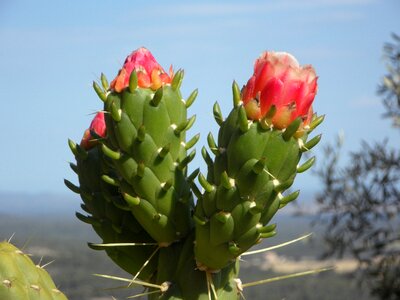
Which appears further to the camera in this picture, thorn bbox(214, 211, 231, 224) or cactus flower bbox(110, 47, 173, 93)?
cactus flower bbox(110, 47, 173, 93)

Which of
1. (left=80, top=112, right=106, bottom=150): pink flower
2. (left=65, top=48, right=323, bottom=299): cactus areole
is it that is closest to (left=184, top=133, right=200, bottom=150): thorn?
(left=65, top=48, right=323, bottom=299): cactus areole

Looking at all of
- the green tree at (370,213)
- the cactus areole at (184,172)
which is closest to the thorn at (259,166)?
the cactus areole at (184,172)

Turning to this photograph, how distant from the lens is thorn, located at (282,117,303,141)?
2.36 m

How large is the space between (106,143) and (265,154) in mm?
573

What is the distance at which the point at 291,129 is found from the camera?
93.0 inches

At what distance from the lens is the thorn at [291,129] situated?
2355mm

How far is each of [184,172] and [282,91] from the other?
49cm

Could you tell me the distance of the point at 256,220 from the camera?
2449 mm

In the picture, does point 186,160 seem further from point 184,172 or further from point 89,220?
point 89,220

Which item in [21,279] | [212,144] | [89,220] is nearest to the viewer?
[212,144]

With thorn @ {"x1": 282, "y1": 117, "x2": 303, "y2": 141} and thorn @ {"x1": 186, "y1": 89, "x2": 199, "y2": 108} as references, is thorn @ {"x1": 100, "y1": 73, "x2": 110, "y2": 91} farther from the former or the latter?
thorn @ {"x1": 282, "y1": 117, "x2": 303, "y2": 141}

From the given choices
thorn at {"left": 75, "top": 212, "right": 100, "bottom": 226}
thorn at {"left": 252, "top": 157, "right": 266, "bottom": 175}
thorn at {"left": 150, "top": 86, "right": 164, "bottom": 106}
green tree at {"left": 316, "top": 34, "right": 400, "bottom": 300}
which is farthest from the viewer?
green tree at {"left": 316, "top": 34, "right": 400, "bottom": 300}

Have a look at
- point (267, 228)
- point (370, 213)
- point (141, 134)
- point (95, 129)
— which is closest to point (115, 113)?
point (141, 134)

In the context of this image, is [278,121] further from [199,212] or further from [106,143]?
[106,143]
